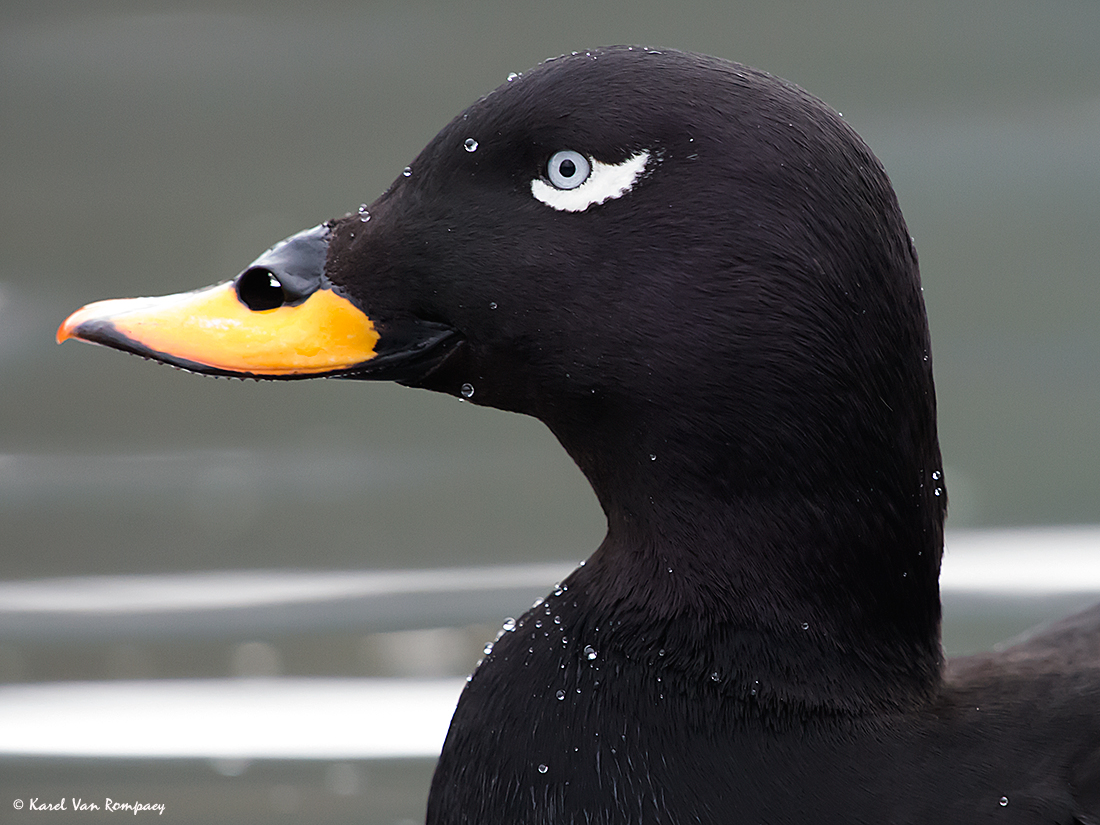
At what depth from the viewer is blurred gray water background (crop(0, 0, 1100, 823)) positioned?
1.86 meters

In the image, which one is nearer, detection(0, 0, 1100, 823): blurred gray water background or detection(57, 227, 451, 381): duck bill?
detection(57, 227, 451, 381): duck bill

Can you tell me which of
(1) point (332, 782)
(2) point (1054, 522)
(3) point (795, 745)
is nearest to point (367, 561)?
(1) point (332, 782)

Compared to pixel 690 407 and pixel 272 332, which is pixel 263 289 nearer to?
pixel 272 332

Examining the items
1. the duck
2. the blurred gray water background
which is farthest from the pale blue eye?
the blurred gray water background

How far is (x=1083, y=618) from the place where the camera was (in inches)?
47.1

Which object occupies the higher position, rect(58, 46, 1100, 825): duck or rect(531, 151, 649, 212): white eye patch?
rect(531, 151, 649, 212): white eye patch

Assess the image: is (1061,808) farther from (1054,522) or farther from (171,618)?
(171,618)

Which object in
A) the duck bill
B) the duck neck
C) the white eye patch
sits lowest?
the duck neck

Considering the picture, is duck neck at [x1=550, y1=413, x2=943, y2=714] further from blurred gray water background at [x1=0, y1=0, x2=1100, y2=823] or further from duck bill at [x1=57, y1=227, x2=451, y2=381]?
blurred gray water background at [x1=0, y1=0, x2=1100, y2=823]

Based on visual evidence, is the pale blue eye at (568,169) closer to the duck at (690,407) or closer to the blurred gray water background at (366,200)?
the duck at (690,407)

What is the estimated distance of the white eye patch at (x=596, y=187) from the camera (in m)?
0.82

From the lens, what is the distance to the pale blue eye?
2.72 feet

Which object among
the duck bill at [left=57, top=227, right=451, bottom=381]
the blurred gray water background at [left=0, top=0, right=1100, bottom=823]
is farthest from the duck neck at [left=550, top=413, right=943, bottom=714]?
the blurred gray water background at [left=0, top=0, right=1100, bottom=823]

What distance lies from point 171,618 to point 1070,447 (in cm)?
115
